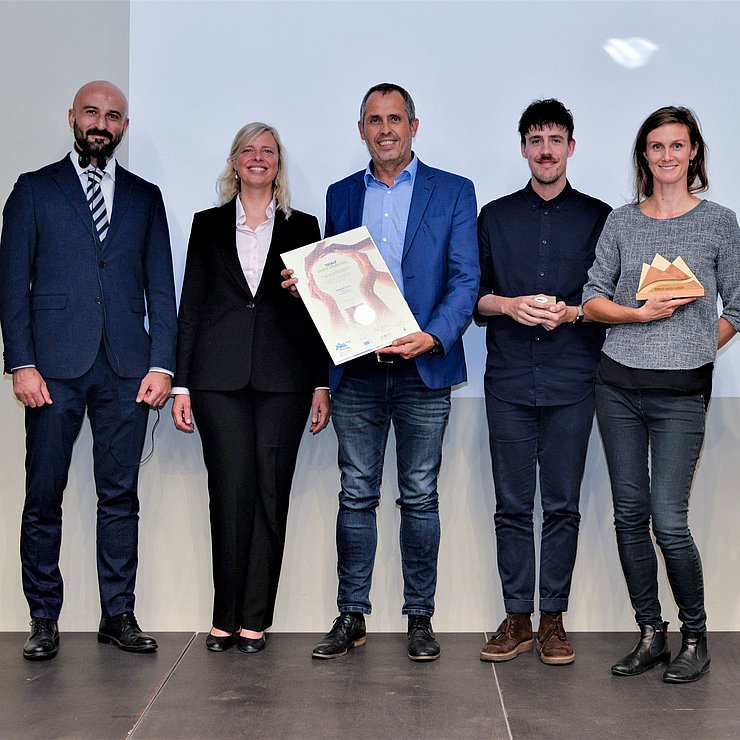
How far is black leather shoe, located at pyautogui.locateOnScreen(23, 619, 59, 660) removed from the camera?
3141 millimetres

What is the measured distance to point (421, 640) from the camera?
3143 millimetres

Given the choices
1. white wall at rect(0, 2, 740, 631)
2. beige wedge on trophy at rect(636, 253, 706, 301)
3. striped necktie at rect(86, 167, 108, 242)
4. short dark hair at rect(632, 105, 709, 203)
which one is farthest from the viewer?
white wall at rect(0, 2, 740, 631)

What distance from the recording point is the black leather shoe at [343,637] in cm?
314

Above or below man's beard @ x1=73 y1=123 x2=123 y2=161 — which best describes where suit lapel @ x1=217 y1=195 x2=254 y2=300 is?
below

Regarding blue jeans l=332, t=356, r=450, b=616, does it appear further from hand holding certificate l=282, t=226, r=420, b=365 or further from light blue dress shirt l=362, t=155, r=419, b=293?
light blue dress shirt l=362, t=155, r=419, b=293

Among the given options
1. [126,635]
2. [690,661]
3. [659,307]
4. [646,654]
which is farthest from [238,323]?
[690,661]

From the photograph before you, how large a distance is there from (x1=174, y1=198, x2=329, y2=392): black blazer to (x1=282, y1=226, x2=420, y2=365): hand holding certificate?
0.61 feet

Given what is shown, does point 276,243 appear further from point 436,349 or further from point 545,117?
point 545,117

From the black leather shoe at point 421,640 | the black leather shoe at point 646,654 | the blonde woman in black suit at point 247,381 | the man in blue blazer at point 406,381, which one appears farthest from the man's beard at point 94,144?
the black leather shoe at point 646,654

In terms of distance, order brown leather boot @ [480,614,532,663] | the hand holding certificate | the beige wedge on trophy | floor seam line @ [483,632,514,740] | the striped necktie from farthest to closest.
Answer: the striped necktie → brown leather boot @ [480,614,532,663] → the hand holding certificate → the beige wedge on trophy → floor seam line @ [483,632,514,740]

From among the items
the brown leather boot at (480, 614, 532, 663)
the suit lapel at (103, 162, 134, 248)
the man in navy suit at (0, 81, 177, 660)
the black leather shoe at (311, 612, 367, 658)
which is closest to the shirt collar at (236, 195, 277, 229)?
the man in navy suit at (0, 81, 177, 660)

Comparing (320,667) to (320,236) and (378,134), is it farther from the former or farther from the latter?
(378,134)

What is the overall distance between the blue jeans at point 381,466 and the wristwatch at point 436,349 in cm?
9

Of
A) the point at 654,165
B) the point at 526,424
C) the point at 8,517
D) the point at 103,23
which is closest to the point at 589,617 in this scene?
the point at 526,424
